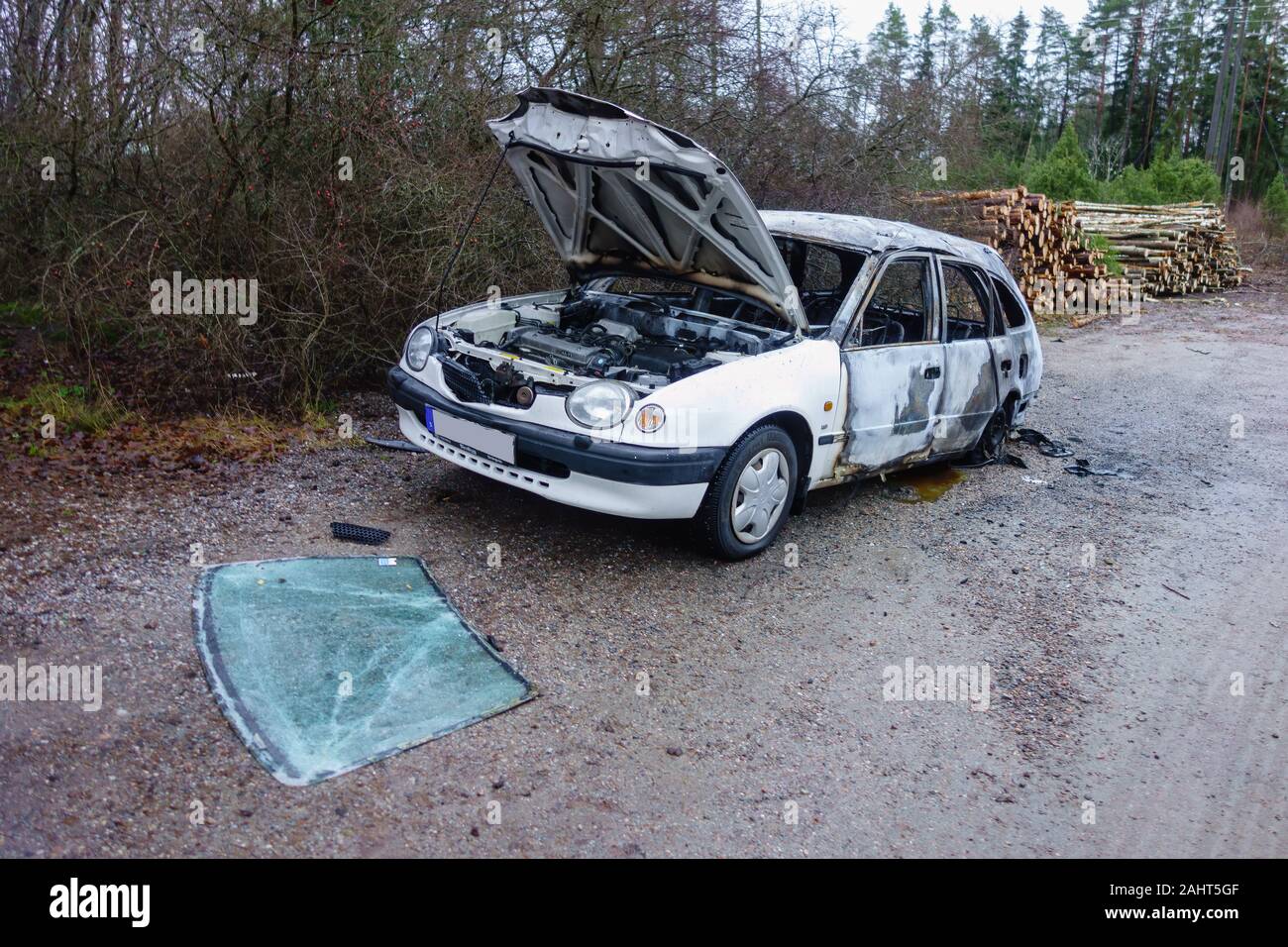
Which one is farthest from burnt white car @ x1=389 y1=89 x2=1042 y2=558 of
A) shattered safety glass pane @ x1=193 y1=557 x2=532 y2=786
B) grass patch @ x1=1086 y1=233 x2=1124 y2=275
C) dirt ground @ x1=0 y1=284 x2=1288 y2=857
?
grass patch @ x1=1086 y1=233 x2=1124 y2=275

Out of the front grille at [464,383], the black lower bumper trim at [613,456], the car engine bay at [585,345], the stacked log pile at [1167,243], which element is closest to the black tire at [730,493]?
the black lower bumper trim at [613,456]

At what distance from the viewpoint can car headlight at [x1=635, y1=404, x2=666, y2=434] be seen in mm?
4492

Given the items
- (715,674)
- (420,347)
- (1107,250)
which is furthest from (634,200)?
(1107,250)

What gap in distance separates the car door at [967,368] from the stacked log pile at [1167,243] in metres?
11.7

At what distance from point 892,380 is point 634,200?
1776mm

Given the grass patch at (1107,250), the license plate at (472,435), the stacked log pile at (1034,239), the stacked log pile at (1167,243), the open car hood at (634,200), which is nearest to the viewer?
the license plate at (472,435)

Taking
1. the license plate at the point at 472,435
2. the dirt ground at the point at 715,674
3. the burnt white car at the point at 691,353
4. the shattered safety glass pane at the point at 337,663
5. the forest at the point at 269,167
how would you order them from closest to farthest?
the dirt ground at the point at 715,674 → the shattered safety glass pane at the point at 337,663 → the burnt white car at the point at 691,353 → the license plate at the point at 472,435 → the forest at the point at 269,167

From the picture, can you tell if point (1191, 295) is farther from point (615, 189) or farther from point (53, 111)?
point (53, 111)

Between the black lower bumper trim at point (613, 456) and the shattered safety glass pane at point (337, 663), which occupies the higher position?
the black lower bumper trim at point (613, 456)

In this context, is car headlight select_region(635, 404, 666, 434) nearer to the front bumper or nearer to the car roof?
the front bumper

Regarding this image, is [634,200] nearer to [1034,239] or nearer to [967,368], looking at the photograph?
[967,368]

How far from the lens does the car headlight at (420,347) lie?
208 inches

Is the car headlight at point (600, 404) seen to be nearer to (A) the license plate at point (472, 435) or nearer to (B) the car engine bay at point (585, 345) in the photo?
(B) the car engine bay at point (585, 345)

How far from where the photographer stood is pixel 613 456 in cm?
445
